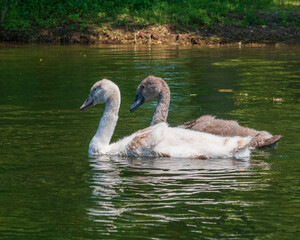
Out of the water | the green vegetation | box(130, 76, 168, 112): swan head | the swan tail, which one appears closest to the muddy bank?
the green vegetation

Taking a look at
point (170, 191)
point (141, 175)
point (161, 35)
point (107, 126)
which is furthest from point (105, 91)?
point (161, 35)

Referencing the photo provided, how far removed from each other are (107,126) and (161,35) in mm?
17328

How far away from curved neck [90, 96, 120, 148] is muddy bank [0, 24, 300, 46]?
16439 millimetres

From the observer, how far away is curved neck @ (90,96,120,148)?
9469mm

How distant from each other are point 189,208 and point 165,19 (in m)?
21.2

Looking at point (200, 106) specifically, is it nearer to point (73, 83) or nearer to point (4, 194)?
point (73, 83)

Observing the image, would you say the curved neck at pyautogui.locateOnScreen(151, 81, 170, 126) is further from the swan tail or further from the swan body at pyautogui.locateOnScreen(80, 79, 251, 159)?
the swan tail

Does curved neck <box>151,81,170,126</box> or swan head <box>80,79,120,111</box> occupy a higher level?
swan head <box>80,79,120,111</box>

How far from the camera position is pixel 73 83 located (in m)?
17.0

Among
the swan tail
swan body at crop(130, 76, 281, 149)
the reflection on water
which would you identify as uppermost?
swan body at crop(130, 76, 281, 149)

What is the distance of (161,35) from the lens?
2666 cm

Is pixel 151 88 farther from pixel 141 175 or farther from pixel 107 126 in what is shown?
pixel 141 175

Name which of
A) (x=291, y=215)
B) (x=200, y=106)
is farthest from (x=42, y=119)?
(x=291, y=215)

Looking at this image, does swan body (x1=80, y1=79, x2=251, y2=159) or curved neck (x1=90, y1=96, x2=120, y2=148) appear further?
curved neck (x1=90, y1=96, x2=120, y2=148)
